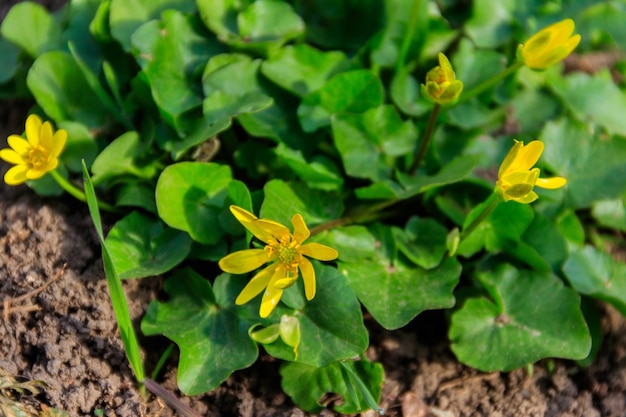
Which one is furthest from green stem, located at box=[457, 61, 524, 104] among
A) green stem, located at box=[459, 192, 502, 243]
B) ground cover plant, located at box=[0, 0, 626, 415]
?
green stem, located at box=[459, 192, 502, 243]

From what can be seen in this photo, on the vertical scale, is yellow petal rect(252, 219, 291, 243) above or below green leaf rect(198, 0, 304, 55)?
below

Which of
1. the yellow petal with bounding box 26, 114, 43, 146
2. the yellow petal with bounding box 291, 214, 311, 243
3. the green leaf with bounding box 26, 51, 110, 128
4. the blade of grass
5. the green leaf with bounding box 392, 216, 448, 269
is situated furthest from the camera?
the green leaf with bounding box 26, 51, 110, 128

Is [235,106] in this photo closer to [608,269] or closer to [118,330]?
[118,330]

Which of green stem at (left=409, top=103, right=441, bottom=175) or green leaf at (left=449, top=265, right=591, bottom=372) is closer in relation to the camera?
green leaf at (left=449, top=265, right=591, bottom=372)

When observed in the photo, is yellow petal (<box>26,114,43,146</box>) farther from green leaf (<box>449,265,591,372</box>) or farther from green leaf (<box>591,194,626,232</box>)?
green leaf (<box>591,194,626,232</box>)

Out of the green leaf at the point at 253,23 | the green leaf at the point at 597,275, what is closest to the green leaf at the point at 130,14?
the green leaf at the point at 253,23

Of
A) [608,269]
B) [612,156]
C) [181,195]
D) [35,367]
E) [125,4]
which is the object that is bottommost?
[608,269]

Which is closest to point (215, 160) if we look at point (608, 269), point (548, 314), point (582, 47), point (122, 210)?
point (122, 210)

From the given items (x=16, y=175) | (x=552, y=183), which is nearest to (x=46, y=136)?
(x=16, y=175)

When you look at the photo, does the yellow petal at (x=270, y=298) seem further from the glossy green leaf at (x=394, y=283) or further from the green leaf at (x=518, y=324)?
the green leaf at (x=518, y=324)
